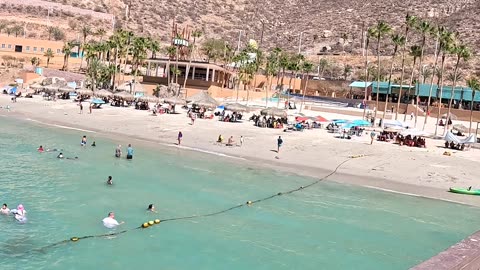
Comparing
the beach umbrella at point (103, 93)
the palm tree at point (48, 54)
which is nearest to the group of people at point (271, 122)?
the beach umbrella at point (103, 93)

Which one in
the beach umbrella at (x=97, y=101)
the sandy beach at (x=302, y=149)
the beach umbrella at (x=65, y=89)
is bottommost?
the sandy beach at (x=302, y=149)

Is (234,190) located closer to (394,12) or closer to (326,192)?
(326,192)

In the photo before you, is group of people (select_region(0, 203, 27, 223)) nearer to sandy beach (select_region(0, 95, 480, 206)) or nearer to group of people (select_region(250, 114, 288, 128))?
sandy beach (select_region(0, 95, 480, 206))

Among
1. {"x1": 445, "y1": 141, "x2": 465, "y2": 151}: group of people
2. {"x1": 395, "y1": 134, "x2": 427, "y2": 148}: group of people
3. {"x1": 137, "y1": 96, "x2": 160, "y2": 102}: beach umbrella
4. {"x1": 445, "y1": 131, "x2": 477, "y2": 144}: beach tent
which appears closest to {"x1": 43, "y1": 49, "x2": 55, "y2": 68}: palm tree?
{"x1": 137, "y1": 96, "x2": 160, "y2": 102}: beach umbrella

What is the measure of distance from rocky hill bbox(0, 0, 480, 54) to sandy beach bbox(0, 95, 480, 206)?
57.9m

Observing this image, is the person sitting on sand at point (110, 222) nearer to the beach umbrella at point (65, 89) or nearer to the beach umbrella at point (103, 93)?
the beach umbrella at point (103, 93)

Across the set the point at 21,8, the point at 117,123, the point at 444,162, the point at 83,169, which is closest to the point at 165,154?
the point at 83,169

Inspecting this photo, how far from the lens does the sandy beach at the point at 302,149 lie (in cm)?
3019

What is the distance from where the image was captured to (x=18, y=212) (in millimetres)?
18062

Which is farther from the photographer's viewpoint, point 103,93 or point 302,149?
point 103,93

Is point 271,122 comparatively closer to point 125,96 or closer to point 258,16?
point 125,96

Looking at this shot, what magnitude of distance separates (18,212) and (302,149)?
22267 mm

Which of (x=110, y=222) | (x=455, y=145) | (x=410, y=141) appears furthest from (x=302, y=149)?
(x=110, y=222)

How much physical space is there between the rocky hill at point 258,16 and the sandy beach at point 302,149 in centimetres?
5787
